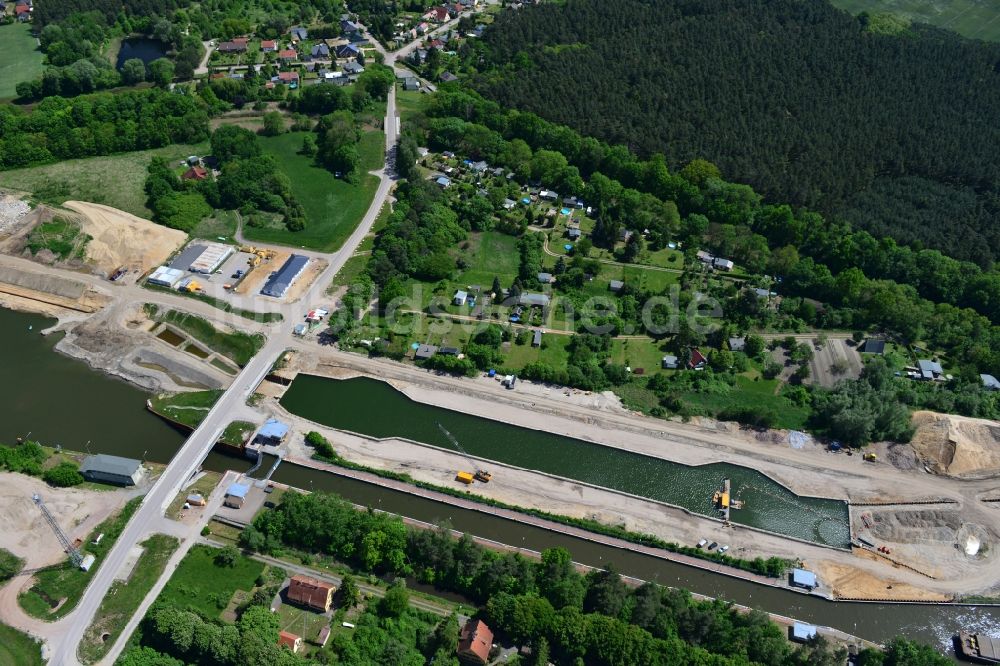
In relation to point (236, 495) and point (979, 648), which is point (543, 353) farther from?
point (979, 648)

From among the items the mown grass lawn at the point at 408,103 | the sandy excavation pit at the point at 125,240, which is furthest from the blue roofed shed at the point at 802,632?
the mown grass lawn at the point at 408,103

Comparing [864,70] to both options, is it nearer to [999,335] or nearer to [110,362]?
[999,335]

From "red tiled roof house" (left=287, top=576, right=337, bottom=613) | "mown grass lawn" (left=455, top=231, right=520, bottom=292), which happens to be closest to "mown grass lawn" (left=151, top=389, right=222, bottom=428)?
"red tiled roof house" (left=287, top=576, right=337, bottom=613)

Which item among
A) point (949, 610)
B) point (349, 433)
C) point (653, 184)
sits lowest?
point (949, 610)

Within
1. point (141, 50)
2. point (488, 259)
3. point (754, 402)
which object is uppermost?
point (141, 50)

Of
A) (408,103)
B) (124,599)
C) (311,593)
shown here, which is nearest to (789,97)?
(408,103)

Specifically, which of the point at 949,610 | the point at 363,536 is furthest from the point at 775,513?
the point at 363,536

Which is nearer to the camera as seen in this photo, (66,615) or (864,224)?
(66,615)
